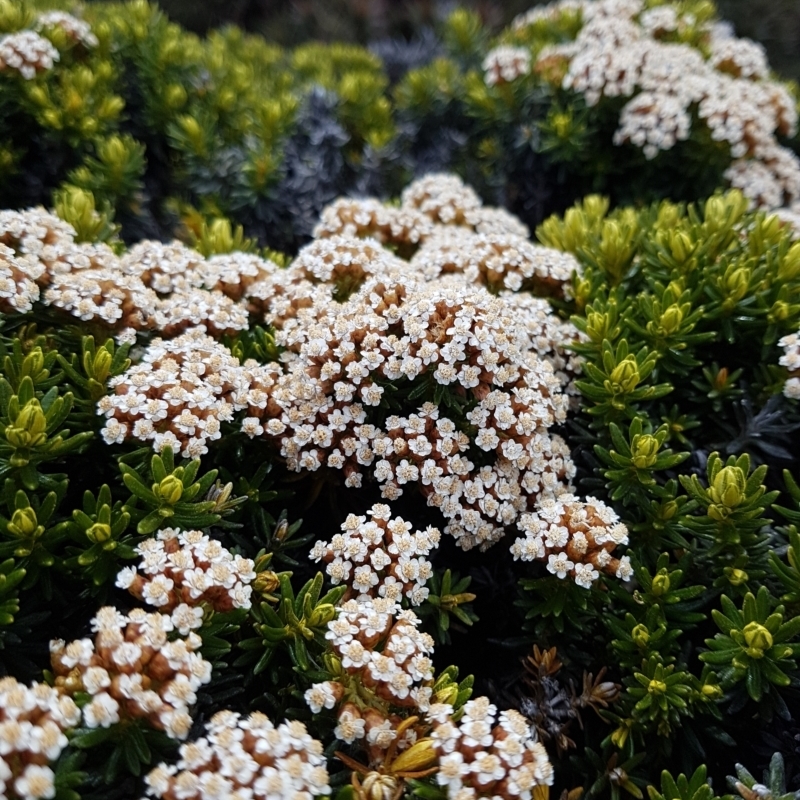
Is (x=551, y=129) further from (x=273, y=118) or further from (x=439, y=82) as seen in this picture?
(x=273, y=118)

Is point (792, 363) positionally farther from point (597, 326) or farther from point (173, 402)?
point (173, 402)

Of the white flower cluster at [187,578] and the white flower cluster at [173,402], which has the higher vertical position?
the white flower cluster at [173,402]

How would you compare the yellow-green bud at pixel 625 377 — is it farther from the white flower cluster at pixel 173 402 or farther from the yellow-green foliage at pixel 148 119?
the yellow-green foliage at pixel 148 119

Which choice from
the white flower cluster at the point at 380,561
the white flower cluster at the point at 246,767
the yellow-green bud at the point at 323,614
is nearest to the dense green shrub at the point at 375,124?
the white flower cluster at the point at 380,561

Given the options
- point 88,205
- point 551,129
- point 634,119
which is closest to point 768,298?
point 634,119

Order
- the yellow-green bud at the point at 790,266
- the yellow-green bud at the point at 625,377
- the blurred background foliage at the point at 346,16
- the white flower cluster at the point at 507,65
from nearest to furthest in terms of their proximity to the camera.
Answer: the yellow-green bud at the point at 625,377, the yellow-green bud at the point at 790,266, the white flower cluster at the point at 507,65, the blurred background foliage at the point at 346,16

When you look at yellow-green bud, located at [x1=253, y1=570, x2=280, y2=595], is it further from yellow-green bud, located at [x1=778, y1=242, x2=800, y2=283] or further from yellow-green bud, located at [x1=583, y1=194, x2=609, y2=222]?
yellow-green bud, located at [x1=583, y1=194, x2=609, y2=222]
